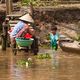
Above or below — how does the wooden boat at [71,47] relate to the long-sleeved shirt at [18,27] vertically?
below

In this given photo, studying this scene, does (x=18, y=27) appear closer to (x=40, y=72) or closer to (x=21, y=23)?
(x=21, y=23)

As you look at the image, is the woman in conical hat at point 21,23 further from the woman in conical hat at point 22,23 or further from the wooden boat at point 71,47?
the wooden boat at point 71,47

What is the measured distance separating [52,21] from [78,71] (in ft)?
50.0

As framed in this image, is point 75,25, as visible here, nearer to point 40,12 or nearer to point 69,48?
point 40,12

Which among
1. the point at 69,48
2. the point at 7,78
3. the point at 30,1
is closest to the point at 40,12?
the point at 30,1

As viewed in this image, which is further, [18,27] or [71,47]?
[71,47]

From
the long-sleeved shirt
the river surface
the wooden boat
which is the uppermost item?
the long-sleeved shirt

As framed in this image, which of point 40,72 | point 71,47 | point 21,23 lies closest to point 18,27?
point 21,23

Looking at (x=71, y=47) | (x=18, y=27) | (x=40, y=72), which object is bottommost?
(x=71, y=47)

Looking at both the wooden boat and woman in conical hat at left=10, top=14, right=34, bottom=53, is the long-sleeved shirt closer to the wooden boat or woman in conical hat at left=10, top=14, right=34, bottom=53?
woman in conical hat at left=10, top=14, right=34, bottom=53

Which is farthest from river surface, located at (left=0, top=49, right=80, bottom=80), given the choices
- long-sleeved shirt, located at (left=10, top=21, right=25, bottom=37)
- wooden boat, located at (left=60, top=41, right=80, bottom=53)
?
wooden boat, located at (left=60, top=41, right=80, bottom=53)

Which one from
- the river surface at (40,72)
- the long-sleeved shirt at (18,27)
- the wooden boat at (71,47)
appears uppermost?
the long-sleeved shirt at (18,27)

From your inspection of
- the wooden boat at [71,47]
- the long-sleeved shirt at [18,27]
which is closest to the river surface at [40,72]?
the long-sleeved shirt at [18,27]

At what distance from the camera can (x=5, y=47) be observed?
65.0 feet
